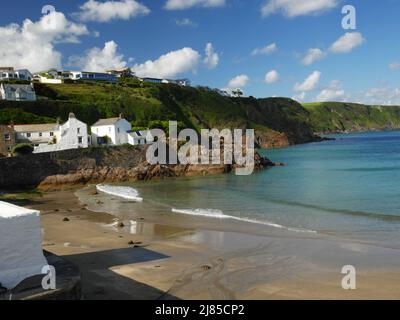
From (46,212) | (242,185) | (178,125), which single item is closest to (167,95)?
(178,125)

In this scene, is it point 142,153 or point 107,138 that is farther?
point 107,138

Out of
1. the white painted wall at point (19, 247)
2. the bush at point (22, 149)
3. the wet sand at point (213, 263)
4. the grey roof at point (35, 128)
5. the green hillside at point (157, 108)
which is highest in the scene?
the green hillside at point (157, 108)

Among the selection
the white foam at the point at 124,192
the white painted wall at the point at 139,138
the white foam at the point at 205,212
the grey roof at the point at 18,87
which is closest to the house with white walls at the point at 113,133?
the white painted wall at the point at 139,138

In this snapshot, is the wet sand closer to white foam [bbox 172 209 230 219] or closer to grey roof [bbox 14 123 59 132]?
white foam [bbox 172 209 230 219]

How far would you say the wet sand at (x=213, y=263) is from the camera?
12.3m

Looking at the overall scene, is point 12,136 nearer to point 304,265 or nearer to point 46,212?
point 46,212

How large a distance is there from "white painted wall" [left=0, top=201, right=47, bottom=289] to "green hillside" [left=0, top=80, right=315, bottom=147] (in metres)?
53.9

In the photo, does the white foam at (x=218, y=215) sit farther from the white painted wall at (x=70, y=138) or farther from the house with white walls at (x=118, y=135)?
the house with white walls at (x=118, y=135)

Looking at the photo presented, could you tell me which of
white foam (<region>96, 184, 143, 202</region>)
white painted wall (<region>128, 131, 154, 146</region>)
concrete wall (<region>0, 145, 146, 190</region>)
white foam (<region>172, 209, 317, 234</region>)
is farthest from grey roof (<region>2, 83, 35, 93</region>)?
white foam (<region>172, 209, 317, 234</region>)

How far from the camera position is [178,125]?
81438mm

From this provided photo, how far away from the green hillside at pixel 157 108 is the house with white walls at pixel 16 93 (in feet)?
9.30

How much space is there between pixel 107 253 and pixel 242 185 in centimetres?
2588

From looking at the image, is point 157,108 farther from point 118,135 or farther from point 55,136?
point 55,136
